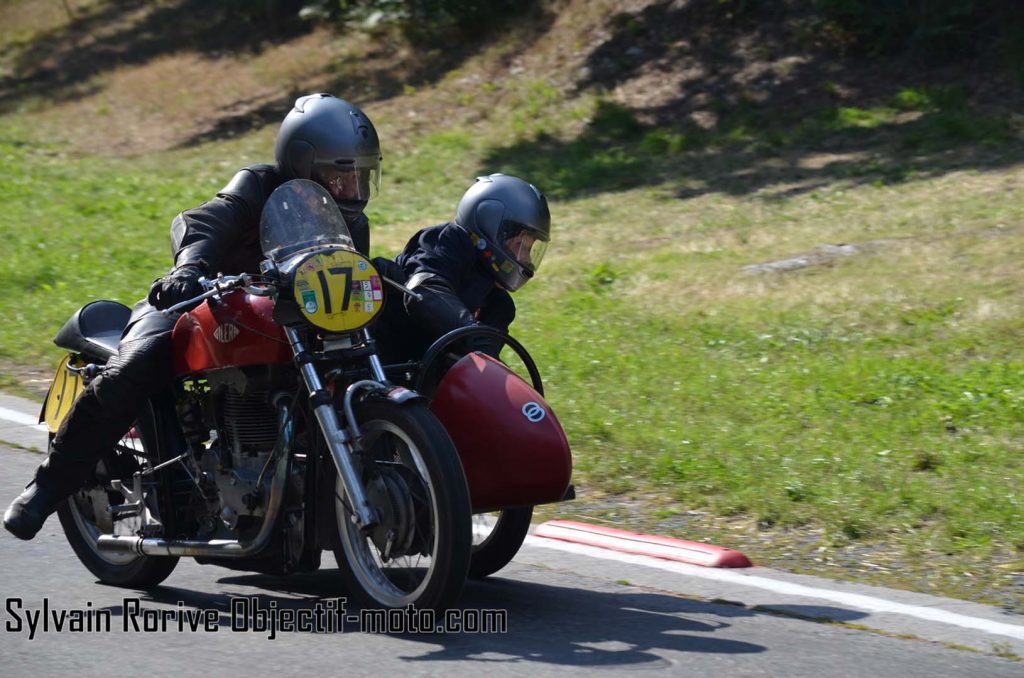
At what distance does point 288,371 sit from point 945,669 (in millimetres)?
2376

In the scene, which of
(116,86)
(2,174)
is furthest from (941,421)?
(116,86)

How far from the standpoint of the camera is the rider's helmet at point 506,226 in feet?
19.0

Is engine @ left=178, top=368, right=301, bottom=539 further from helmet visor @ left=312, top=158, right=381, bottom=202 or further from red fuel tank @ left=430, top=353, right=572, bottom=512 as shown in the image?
helmet visor @ left=312, top=158, right=381, bottom=202

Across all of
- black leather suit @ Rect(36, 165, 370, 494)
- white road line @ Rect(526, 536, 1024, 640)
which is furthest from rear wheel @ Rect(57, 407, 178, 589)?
white road line @ Rect(526, 536, 1024, 640)

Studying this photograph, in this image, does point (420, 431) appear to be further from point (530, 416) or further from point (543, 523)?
point (543, 523)

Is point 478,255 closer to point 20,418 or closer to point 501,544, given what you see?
point 501,544

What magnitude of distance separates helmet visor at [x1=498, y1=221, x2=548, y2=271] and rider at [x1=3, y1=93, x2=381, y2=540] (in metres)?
0.54

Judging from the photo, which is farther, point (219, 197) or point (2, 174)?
point (2, 174)

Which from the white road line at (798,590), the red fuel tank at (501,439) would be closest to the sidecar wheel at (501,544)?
the white road line at (798,590)

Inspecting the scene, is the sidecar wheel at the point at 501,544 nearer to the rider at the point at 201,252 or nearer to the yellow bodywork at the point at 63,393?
the rider at the point at 201,252

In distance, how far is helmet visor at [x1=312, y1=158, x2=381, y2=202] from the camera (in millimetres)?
5523

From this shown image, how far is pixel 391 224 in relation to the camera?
16.4 meters

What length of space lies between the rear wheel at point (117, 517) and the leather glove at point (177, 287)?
63 centimetres

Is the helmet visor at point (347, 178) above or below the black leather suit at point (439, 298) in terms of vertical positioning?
above
